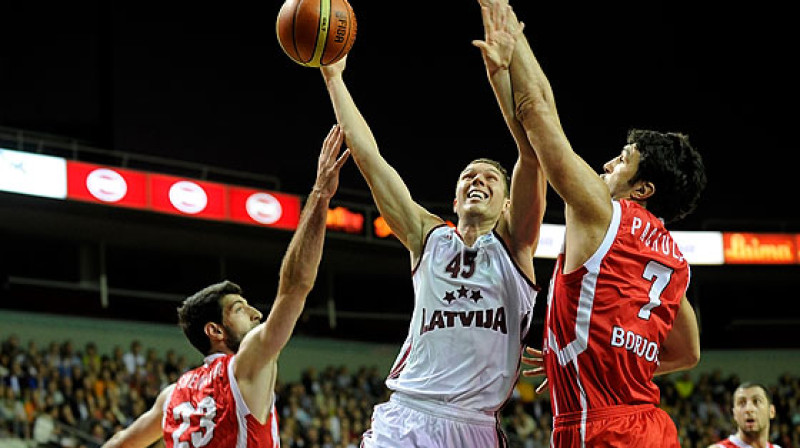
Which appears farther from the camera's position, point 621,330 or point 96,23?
point 96,23

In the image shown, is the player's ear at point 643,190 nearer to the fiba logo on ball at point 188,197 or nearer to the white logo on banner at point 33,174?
the white logo on banner at point 33,174

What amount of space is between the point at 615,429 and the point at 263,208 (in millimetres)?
16381

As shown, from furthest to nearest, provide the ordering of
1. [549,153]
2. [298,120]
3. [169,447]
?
[298,120], [169,447], [549,153]

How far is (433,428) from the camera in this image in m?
4.46

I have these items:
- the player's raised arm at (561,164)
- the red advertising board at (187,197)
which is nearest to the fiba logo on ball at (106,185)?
the red advertising board at (187,197)

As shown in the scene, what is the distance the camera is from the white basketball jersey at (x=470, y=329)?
448cm

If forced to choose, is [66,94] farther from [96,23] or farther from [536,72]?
[536,72]

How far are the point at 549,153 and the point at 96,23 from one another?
1982cm

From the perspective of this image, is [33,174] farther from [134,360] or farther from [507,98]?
[507,98]

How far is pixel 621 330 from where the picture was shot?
12.9 feet

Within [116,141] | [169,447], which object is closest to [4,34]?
[116,141]

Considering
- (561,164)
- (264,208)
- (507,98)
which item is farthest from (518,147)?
(264,208)

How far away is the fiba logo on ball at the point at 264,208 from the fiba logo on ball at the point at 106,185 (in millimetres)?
2495

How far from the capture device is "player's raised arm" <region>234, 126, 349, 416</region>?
14.7 feet
